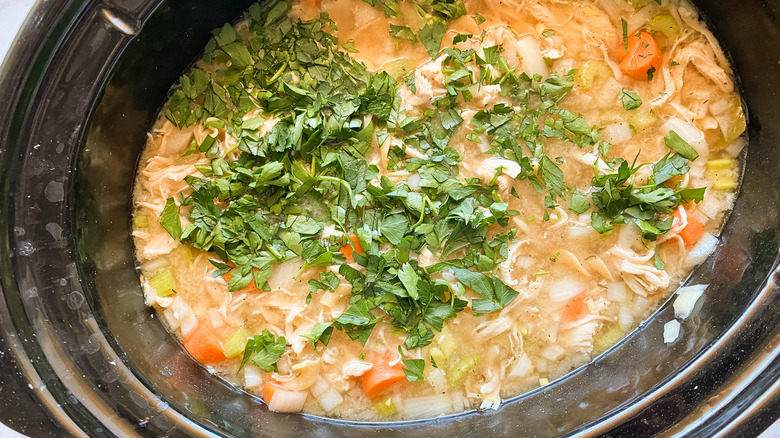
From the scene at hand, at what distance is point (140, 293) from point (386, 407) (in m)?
1.07

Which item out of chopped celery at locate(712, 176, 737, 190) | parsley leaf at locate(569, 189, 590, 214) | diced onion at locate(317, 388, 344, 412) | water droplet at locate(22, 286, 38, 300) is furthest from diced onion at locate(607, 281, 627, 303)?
water droplet at locate(22, 286, 38, 300)

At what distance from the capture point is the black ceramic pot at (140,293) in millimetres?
2023

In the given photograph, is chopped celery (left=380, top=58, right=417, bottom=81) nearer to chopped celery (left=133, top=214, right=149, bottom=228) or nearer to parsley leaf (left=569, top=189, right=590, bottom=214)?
parsley leaf (left=569, top=189, right=590, bottom=214)

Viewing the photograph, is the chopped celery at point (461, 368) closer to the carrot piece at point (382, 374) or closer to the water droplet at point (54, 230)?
the carrot piece at point (382, 374)

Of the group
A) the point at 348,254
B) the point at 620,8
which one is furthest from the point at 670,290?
the point at 348,254

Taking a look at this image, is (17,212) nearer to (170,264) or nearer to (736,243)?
(170,264)

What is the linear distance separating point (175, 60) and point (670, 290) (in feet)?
7.22

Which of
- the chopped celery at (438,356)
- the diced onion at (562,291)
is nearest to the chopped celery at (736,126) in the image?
the diced onion at (562,291)

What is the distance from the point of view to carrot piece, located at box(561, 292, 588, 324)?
2.40 m

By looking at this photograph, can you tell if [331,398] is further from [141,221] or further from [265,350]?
[141,221]

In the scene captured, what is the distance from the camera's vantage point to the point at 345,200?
2312 mm

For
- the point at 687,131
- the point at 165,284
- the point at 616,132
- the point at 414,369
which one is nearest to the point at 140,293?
the point at 165,284

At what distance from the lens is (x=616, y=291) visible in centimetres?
246

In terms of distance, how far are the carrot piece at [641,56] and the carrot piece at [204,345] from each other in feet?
6.39
